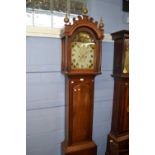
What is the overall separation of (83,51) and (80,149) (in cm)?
103

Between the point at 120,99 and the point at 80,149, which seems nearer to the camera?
the point at 80,149

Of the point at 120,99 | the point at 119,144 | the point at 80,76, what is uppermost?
the point at 80,76

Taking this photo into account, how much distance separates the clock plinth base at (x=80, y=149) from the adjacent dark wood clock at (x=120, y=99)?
0.33 metres

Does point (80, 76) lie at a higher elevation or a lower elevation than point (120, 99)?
higher

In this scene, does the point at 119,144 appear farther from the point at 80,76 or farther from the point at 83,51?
the point at 83,51

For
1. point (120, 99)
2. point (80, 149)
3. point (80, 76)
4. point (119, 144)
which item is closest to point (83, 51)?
point (80, 76)

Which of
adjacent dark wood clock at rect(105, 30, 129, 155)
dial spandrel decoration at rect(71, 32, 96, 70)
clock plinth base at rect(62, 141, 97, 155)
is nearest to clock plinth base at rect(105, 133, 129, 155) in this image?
adjacent dark wood clock at rect(105, 30, 129, 155)

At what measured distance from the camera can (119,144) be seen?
1991 mm

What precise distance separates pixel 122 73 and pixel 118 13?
0.76 m

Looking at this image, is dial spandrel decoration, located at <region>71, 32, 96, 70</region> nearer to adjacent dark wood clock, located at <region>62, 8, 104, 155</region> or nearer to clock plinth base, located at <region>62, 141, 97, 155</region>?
adjacent dark wood clock, located at <region>62, 8, 104, 155</region>

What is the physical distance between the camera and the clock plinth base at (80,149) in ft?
5.78

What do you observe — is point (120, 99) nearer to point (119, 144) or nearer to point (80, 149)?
point (119, 144)
